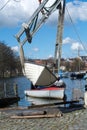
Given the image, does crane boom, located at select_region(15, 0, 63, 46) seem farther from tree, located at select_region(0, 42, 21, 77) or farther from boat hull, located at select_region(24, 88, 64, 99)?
tree, located at select_region(0, 42, 21, 77)

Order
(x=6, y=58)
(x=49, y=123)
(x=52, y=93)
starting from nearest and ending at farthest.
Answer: (x=49, y=123) → (x=52, y=93) → (x=6, y=58)

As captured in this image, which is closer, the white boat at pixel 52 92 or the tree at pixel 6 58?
the white boat at pixel 52 92

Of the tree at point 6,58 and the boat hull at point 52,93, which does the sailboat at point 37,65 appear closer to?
the boat hull at point 52,93

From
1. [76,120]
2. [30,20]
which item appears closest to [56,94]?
[30,20]

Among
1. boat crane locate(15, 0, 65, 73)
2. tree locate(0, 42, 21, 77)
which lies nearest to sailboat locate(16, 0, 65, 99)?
boat crane locate(15, 0, 65, 73)

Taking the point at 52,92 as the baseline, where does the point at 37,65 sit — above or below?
above

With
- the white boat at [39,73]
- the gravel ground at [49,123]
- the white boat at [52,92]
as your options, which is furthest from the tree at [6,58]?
the gravel ground at [49,123]

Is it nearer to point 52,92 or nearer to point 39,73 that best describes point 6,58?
point 52,92

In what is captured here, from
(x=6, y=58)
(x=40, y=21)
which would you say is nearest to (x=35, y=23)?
(x=40, y=21)

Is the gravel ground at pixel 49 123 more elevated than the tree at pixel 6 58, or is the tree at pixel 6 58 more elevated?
the tree at pixel 6 58

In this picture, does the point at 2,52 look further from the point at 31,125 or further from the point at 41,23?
the point at 31,125

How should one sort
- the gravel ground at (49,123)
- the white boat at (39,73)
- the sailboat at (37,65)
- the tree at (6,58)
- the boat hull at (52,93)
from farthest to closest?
the tree at (6,58)
the boat hull at (52,93)
the white boat at (39,73)
the sailboat at (37,65)
the gravel ground at (49,123)

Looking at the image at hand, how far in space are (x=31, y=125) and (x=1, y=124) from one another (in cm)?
189

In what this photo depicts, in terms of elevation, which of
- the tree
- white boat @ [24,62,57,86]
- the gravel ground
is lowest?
the gravel ground
